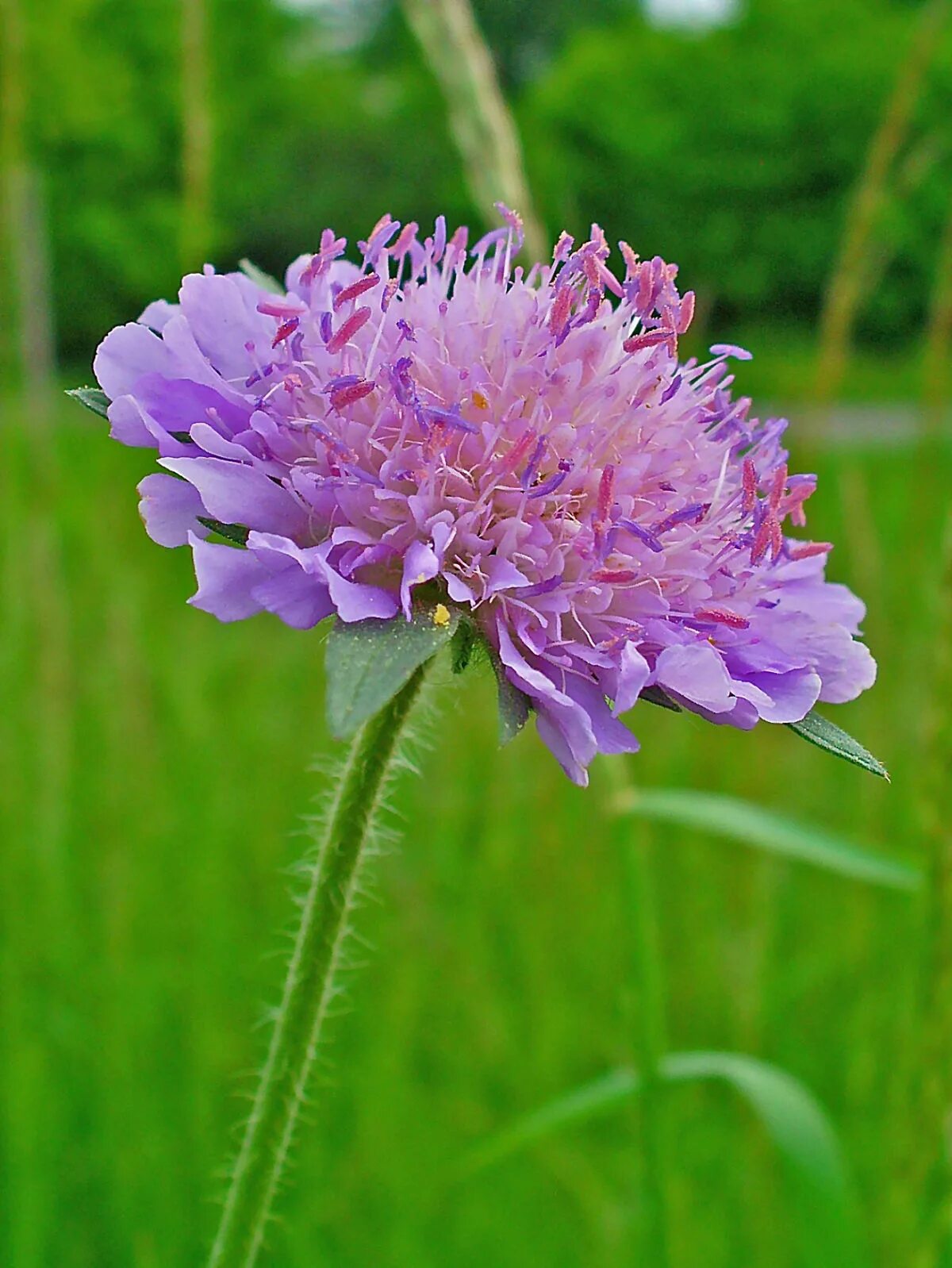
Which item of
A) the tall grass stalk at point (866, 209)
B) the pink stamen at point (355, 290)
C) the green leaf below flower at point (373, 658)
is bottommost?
the green leaf below flower at point (373, 658)

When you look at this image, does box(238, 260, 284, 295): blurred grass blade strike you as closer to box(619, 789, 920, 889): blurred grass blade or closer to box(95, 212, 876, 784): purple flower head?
box(95, 212, 876, 784): purple flower head

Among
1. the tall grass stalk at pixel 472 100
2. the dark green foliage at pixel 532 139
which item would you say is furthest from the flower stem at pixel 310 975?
the dark green foliage at pixel 532 139

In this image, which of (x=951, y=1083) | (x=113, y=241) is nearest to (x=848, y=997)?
(x=951, y=1083)

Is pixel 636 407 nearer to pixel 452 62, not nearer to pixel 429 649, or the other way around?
pixel 429 649

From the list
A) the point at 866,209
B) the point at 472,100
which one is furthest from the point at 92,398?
the point at 866,209

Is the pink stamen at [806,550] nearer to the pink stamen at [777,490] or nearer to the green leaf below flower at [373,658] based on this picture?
Answer: the pink stamen at [777,490]

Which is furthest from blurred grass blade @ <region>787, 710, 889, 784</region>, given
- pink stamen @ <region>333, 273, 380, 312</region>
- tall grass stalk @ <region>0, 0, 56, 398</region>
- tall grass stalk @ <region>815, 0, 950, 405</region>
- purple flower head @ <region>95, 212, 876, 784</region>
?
tall grass stalk @ <region>0, 0, 56, 398</region>
